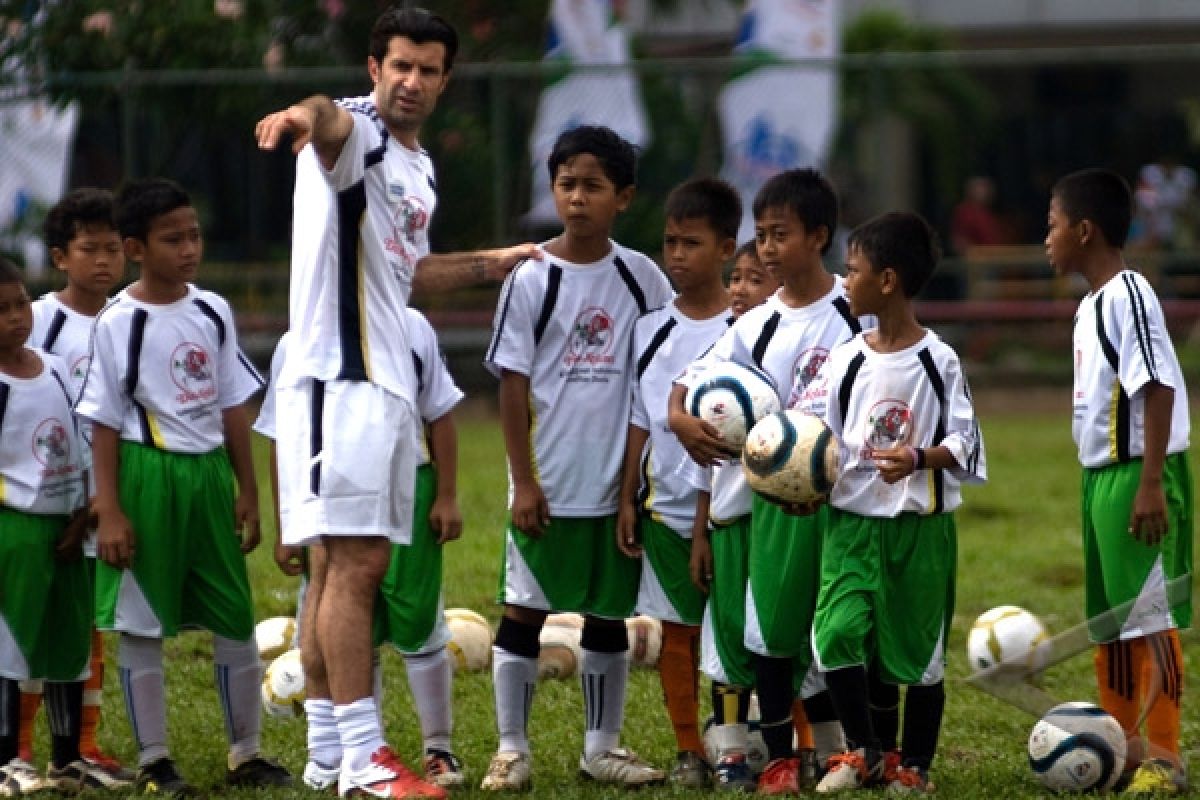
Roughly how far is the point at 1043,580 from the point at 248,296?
746cm

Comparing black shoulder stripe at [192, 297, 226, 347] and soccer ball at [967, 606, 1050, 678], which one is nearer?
black shoulder stripe at [192, 297, 226, 347]

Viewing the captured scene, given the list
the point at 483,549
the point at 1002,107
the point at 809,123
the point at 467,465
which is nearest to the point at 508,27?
the point at 809,123

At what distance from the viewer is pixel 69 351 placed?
21.8 feet

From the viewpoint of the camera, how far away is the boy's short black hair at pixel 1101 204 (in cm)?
625

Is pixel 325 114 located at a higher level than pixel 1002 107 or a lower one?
lower

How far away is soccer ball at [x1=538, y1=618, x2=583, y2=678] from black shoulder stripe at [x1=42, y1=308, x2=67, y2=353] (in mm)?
2194

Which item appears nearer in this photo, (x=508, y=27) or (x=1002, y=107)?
(x=508, y=27)

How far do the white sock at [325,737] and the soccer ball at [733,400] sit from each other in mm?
1320

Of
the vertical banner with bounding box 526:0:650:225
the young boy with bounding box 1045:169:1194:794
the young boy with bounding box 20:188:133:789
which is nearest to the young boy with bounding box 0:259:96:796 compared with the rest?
the young boy with bounding box 20:188:133:789

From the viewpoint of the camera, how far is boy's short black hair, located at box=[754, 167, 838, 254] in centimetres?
613

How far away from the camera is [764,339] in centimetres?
612

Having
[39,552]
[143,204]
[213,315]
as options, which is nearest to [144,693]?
[39,552]

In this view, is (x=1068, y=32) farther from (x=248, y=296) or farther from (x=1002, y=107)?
(x=248, y=296)

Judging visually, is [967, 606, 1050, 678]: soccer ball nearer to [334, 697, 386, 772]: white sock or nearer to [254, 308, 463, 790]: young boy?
[254, 308, 463, 790]: young boy
